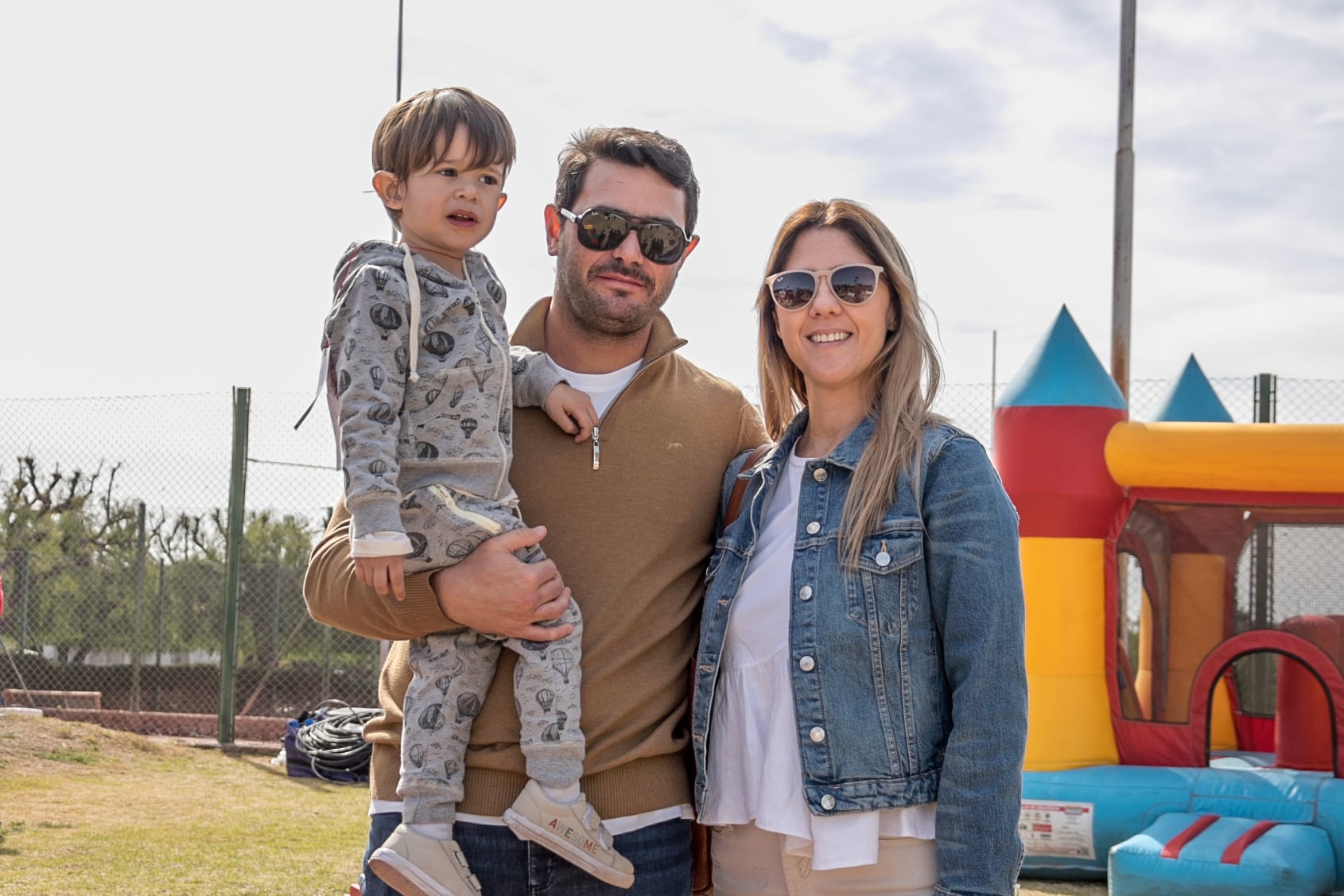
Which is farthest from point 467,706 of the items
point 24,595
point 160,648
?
point 24,595

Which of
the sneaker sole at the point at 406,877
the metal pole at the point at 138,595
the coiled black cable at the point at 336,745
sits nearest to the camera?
the sneaker sole at the point at 406,877

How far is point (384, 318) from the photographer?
2441 mm

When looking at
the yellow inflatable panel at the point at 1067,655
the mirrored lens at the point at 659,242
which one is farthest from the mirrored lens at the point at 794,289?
the yellow inflatable panel at the point at 1067,655

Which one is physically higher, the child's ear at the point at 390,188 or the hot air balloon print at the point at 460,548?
the child's ear at the point at 390,188

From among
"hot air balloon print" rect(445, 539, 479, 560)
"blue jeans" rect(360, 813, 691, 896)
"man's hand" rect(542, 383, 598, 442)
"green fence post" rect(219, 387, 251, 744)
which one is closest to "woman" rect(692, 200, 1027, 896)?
"blue jeans" rect(360, 813, 691, 896)

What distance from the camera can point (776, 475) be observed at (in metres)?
2.56

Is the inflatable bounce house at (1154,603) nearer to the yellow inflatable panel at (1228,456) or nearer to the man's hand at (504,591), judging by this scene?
the yellow inflatable panel at (1228,456)

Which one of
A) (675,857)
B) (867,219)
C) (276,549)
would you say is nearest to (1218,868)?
(675,857)

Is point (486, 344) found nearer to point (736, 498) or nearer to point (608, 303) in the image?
point (608, 303)

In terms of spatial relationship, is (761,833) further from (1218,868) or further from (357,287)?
(1218,868)

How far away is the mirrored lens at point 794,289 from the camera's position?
8.19ft

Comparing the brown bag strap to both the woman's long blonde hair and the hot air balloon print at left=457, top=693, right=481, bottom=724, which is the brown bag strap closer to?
the woman's long blonde hair

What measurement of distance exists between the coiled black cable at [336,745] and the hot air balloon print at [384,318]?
20.4 ft

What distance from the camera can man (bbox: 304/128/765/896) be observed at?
2.45 meters
